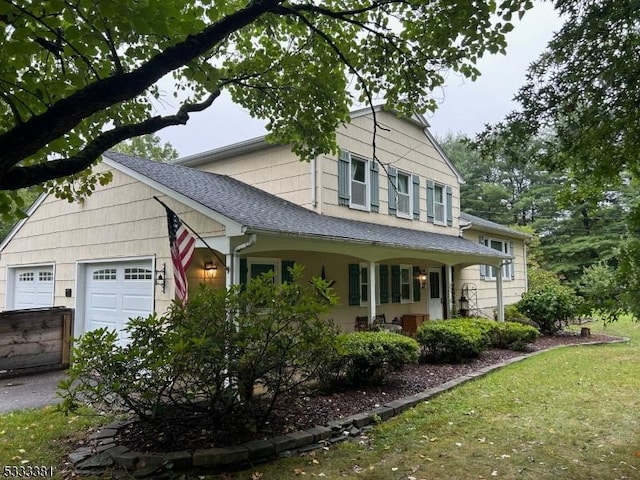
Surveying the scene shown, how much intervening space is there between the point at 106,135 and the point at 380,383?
5.17 meters

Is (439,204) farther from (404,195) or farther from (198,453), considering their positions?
(198,453)

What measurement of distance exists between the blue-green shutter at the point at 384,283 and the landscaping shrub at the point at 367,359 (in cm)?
557

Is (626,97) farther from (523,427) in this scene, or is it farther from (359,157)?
(359,157)

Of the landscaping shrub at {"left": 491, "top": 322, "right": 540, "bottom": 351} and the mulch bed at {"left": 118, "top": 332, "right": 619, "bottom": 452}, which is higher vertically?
the landscaping shrub at {"left": 491, "top": 322, "right": 540, "bottom": 351}

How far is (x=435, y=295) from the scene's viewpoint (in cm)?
1509

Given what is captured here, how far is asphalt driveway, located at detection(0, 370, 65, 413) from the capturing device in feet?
20.9

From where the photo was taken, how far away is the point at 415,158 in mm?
14016

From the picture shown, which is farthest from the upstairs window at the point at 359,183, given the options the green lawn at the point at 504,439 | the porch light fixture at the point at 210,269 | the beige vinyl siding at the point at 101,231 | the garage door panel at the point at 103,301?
the garage door panel at the point at 103,301

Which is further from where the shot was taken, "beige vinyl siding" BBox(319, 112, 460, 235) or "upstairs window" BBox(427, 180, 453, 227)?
"upstairs window" BBox(427, 180, 453, 227)

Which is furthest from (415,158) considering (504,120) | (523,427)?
(523,427)

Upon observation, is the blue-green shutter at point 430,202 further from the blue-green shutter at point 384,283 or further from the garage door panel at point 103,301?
the garage door panel at point 103,301

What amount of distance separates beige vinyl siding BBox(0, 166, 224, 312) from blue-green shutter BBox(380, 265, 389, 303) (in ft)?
21.5

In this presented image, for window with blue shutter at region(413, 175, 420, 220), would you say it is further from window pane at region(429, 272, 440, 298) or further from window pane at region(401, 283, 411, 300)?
window pane at region(429, 272, 440, 298)

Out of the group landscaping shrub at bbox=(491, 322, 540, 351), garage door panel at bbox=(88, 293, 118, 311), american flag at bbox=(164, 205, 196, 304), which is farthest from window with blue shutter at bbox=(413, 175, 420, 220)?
garage door panel at bbox=(88, 293, 118, 311)
